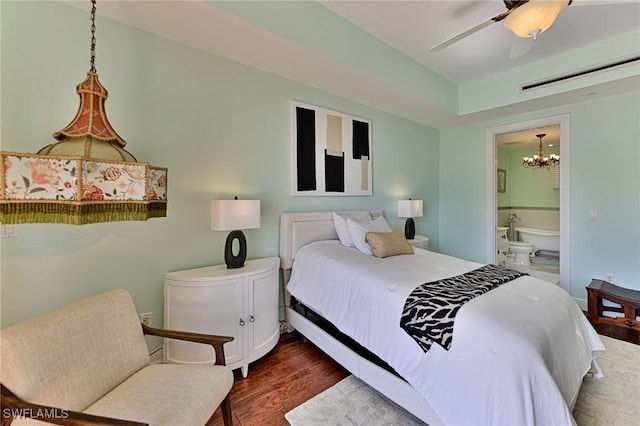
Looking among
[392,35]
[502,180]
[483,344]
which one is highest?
[392,35]

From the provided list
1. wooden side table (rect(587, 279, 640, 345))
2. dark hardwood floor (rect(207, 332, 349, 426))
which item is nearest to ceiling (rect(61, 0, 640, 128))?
wooden side table (rect(587, 279, 640, 345))

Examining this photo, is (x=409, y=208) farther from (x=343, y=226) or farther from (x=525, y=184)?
(x=525, y=184)

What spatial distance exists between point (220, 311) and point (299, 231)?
3.63 ft

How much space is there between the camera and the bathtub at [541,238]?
Answer: 236 inches

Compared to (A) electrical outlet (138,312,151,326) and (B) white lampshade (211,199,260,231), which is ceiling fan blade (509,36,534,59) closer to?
(B) white lampshade (211,199,260,231)

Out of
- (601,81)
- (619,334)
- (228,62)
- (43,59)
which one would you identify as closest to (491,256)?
(619,334)

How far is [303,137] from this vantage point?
2982mm

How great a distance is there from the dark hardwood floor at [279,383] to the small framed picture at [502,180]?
667 cm

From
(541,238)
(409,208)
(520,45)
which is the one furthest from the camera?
(541,238)

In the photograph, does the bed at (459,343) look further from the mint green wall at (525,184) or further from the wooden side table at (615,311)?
the mint green wall at (525,184)

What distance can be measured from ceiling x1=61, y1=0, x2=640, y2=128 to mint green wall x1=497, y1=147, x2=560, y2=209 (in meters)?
4.08

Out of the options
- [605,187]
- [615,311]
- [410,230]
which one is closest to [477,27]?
[410,230]

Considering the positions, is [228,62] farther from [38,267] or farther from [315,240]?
[38,267]

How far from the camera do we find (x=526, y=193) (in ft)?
23.0
